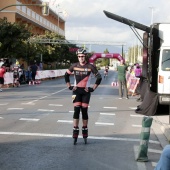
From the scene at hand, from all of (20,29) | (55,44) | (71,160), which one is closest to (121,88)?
(71,160)

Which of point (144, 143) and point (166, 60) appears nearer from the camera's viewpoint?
point (144, 143)

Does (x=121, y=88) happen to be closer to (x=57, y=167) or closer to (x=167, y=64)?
(x=167, y=64)

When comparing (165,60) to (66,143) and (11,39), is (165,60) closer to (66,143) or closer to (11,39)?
(66,143)

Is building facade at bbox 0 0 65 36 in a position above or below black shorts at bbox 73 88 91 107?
above

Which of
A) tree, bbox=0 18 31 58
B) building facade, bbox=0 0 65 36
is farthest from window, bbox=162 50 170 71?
building facade, bbox=0 0 65 36

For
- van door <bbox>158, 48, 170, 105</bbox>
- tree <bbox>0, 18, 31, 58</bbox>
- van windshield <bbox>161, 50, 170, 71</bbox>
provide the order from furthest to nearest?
tree <bbox>0, 18, 31, 58</bbox>
van windshield <bbox>161, 50, 170, 71</bbox>
van door <bbox>158, 48, 170, 105</bbox>

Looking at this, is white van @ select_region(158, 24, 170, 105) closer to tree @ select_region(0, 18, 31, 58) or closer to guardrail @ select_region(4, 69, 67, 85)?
guardrail @ select_region(4, 69, 67, 85)

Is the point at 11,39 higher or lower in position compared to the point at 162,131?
higher

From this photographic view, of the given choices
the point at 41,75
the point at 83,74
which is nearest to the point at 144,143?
the point at 83,74

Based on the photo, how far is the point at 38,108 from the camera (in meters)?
15.6

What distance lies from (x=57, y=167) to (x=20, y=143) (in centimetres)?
212

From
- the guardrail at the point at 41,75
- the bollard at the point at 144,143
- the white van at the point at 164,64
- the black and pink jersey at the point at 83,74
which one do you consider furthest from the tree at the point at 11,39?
the bollard at the point at 144,143

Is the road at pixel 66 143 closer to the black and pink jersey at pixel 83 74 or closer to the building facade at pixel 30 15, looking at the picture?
the black and pink jersey at pixel 83 74

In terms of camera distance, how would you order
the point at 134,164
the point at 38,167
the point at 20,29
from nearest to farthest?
the point at 38,167
the point at 134,164
the point at 20,29
